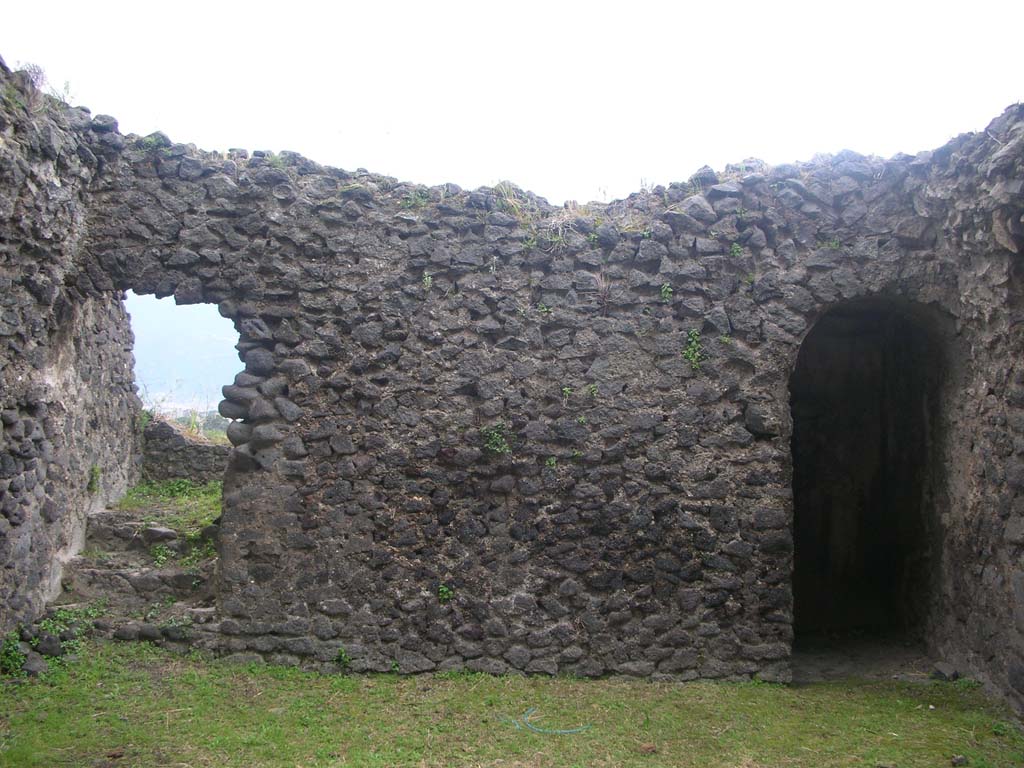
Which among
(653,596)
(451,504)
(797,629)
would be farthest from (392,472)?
(797,629)

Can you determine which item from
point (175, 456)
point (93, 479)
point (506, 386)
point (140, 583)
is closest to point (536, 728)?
point (506, 386)

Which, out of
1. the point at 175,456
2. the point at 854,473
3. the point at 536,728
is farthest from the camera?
the point at 175,456

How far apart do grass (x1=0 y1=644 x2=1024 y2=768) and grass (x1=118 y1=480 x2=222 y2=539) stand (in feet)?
6.00

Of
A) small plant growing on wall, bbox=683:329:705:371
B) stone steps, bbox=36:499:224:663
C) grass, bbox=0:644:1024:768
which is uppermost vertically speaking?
small plant growing on wall, bbox=683:329:705:371

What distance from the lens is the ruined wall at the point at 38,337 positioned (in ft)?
17.1

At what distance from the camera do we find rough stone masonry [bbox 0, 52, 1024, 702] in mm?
5605

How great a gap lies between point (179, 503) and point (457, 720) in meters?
4.73

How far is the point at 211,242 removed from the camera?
5.91 meters

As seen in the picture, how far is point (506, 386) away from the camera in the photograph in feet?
19.3

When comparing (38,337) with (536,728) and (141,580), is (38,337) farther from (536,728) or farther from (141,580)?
(536,728)

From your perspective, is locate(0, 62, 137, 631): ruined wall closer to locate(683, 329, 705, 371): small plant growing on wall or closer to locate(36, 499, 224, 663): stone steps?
locate(36, 499, 224, 663): stone steps

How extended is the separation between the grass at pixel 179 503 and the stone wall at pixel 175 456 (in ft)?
0.40

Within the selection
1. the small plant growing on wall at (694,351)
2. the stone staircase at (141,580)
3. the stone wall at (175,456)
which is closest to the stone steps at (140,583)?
the stone staircase at (141,580)

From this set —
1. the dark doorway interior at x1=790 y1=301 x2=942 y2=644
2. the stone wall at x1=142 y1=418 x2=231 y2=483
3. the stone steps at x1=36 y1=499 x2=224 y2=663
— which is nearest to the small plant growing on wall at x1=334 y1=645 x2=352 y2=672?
the stone steps at x1=36 y1=499 x2=224 y2=663
